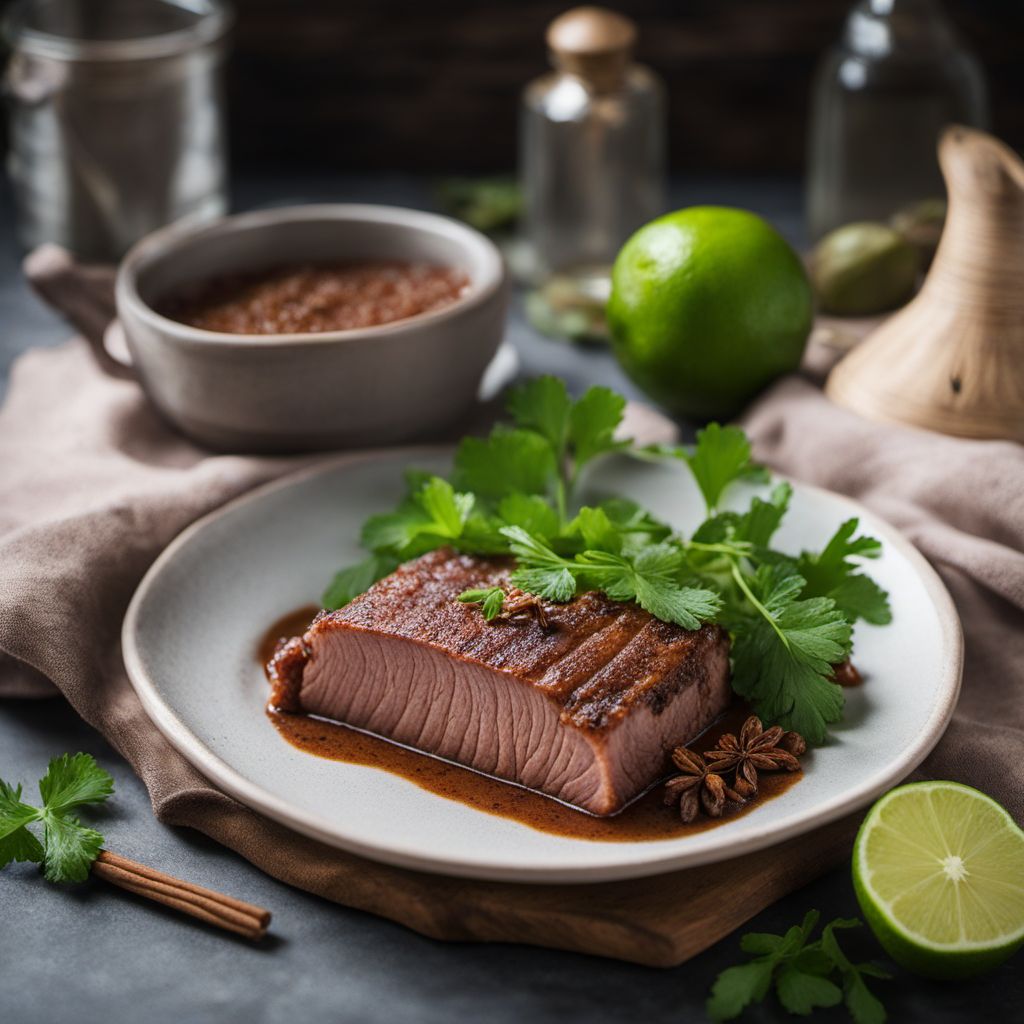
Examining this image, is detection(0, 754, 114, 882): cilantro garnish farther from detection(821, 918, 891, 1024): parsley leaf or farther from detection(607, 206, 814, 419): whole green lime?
detection(607, 206, 814, 419): whole green lime

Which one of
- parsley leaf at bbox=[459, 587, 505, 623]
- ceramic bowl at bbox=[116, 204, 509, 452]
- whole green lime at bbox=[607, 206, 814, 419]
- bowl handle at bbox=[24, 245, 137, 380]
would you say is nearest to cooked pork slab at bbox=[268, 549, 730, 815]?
parsley leaf at bbox=[459, 587, 505, 623]

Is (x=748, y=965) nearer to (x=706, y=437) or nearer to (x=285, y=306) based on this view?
(x=706, y=437)

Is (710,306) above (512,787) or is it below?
above

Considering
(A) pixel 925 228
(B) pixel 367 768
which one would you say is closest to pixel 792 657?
(B) pixel 367 768

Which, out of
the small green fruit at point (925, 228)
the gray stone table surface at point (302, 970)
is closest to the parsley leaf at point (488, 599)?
the gray stone table surface at point (302, 970)

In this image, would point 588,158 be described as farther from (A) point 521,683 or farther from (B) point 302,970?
(B) point 302,970

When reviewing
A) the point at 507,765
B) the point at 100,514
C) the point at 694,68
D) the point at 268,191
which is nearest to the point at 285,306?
the point at 100,514
